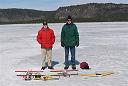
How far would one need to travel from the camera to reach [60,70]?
34.1 ft

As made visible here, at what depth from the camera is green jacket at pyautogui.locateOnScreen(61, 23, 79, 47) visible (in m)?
10.5

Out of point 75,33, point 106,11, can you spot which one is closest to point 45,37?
point 75,33

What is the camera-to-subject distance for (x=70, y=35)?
10539 mm

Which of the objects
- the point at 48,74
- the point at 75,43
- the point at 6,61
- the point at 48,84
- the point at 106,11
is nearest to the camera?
the point at 48,84

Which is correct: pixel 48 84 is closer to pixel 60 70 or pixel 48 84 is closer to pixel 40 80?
pixel 40 80

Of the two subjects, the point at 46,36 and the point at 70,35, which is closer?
the point at 70,35

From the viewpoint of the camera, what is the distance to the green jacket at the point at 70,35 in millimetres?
10516

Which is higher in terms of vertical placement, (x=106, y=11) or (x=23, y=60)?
(x=106, y=11)

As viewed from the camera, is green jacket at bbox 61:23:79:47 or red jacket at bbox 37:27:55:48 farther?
red jacket at bbox 37:27:55:48

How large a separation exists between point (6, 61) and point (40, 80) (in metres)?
3.87

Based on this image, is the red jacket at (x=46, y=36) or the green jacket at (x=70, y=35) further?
the red jacket at (x=46, y=36)

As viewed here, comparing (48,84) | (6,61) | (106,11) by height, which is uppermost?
(106,11)

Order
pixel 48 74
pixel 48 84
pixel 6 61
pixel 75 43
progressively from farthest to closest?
1. pixel 6 61
2. pixel 75 43
3. pixel 48 74
4. pixel 48 84

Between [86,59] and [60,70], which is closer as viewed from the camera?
[60,70]
